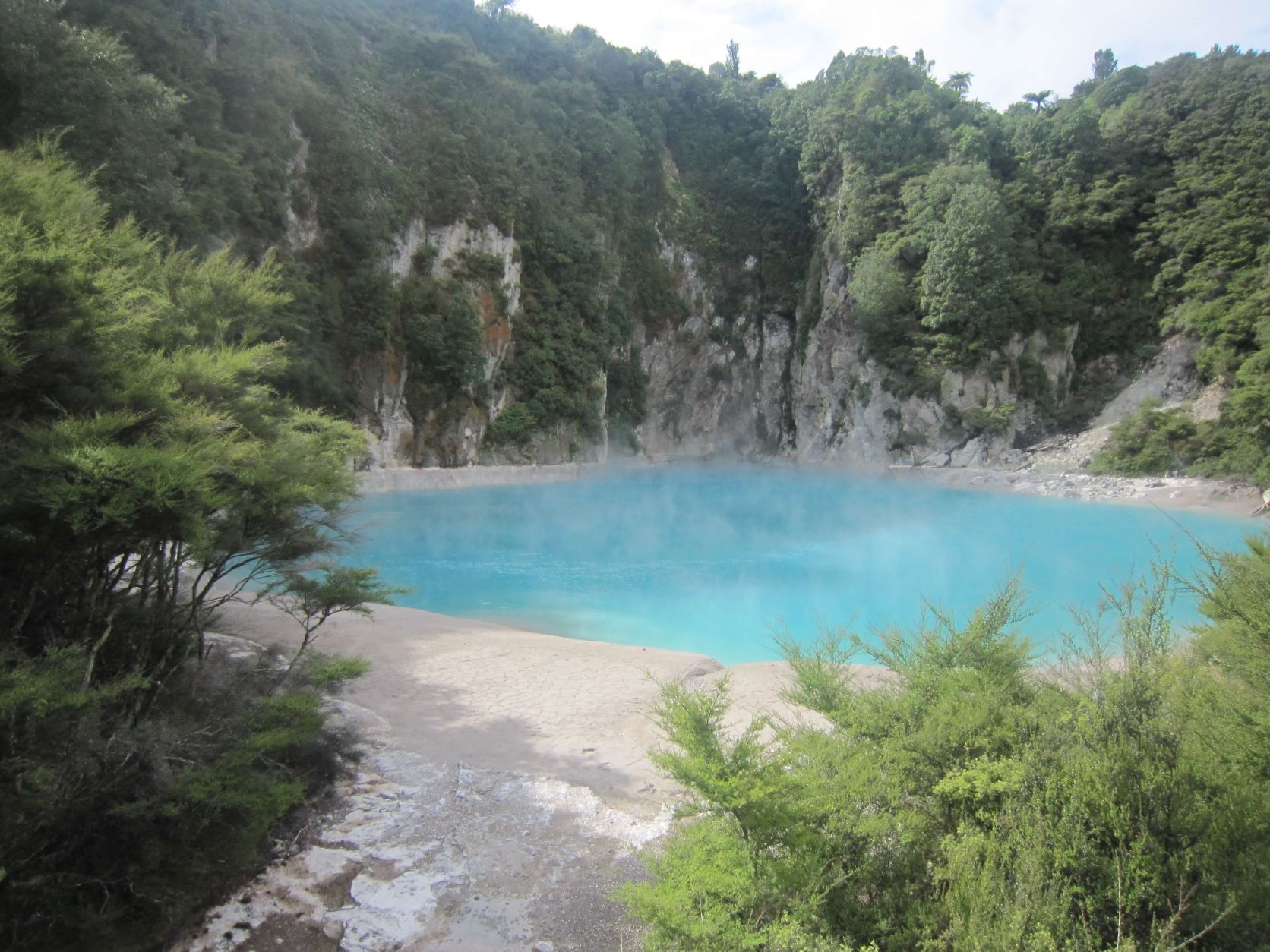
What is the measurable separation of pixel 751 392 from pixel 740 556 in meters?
30.6

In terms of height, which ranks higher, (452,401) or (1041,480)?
(452,401)

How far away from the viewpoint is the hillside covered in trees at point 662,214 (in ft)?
80.7

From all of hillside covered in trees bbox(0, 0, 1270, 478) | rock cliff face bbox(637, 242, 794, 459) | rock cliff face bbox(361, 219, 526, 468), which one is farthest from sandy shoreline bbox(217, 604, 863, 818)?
rock cliff face bbox(637, 242, 794, 459)

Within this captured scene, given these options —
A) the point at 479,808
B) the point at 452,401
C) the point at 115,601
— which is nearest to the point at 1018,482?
the point at 452,401

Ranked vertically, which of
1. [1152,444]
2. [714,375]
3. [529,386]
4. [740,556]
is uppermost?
[714,375]

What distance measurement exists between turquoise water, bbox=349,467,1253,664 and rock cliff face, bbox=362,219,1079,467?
4.85m

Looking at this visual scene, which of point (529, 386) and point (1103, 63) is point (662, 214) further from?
point (1103, 63)

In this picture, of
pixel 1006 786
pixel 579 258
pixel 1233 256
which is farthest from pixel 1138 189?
pixel 1006 786

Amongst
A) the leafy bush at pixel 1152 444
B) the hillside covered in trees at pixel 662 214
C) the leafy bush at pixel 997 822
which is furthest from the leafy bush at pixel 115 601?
the leafy bush at pixel 1152 444

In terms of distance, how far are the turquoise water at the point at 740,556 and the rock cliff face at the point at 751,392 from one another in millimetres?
4849

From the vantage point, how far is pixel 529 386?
33500mm

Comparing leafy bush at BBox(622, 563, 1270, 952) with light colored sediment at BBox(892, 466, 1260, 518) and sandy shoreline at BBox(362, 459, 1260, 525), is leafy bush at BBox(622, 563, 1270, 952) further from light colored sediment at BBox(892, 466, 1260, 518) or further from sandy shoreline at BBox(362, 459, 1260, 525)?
light colored sediment at BBox(892, 466, 1260, 518)

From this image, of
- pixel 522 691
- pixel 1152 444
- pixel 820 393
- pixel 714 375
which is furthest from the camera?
pixel 714 375

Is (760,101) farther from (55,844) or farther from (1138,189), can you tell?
(55,844)
